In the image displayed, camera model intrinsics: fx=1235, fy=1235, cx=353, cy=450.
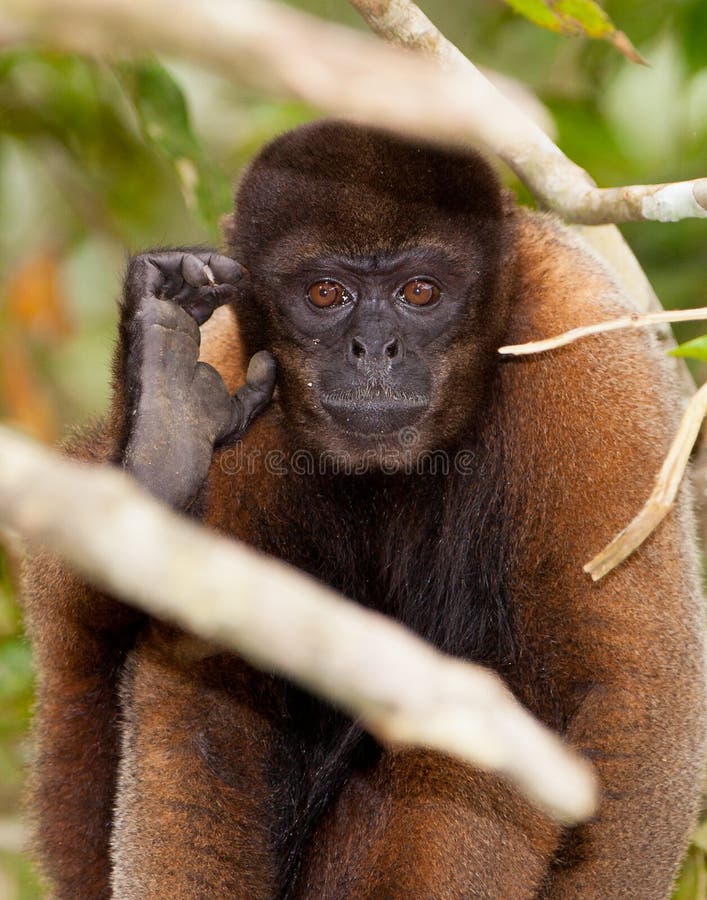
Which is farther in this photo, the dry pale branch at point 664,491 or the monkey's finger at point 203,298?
the monkey's finger at point 203,298

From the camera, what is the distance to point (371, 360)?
3.13 meters

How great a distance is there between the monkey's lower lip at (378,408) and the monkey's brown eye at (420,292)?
0.27m

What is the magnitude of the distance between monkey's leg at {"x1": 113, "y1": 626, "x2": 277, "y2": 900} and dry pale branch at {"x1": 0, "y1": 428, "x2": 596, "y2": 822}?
6.97 ft

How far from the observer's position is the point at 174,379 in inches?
115

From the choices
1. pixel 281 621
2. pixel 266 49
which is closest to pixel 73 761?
pixel 281 621

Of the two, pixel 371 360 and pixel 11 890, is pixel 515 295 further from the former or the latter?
pixel 11 890

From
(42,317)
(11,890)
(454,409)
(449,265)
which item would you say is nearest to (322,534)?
(454,409)

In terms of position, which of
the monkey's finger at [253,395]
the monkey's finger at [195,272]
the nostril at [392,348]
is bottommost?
the monkey's finger at [253,395]

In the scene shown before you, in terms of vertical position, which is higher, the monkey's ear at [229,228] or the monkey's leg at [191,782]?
the monkey's ear at [229,228]

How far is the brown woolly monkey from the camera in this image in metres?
2.92

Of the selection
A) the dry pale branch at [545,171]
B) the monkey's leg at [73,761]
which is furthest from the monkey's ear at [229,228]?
the monkey's leg at [73,761]

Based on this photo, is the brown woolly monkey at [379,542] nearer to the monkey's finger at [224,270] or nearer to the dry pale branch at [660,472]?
the monkey's finger at [224,270]

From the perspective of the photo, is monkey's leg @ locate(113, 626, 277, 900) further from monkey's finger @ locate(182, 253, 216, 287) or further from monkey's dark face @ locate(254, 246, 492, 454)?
monkey's finger @ locate(182, 253, 216, 287)

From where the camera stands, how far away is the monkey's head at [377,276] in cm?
308
